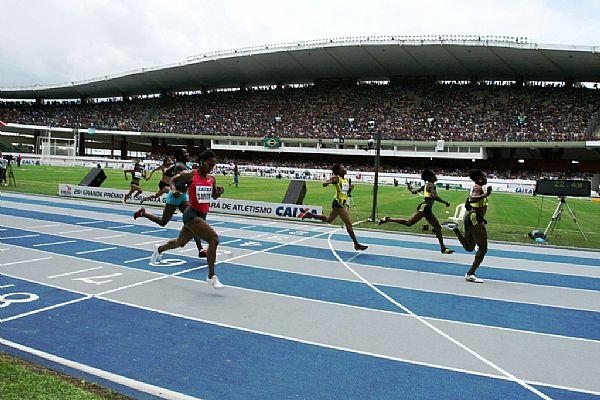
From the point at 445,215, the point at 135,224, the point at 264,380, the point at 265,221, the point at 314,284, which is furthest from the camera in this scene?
the point at 445,215

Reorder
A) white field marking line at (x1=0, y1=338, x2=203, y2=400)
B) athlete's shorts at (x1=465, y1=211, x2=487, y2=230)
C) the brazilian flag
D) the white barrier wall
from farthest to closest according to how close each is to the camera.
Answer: the brazilian flag < the white barrier wall < athlete's shorts at (x1=465, y1=211, x2=487, y2=230) < white field marking line at (x1=0, y1=338, x2=203, y2=400)

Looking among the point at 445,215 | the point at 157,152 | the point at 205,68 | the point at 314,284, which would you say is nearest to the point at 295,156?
→ the point at 205,68

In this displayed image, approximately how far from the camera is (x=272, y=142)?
61281 mm

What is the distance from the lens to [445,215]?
61.3ft

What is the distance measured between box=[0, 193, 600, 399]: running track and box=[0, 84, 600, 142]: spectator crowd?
45861 mm

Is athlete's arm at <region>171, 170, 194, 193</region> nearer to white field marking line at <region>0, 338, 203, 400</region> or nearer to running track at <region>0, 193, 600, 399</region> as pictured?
running track at <region>0, 193, 600, 399</region>

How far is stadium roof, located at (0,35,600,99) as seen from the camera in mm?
48466

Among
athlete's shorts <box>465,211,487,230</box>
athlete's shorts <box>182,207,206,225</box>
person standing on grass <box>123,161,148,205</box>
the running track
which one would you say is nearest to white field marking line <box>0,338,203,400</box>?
the running track

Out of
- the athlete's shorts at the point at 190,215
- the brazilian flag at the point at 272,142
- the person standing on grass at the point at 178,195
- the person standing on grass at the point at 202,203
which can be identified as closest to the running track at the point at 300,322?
the person standing on grass at the point at 202,203

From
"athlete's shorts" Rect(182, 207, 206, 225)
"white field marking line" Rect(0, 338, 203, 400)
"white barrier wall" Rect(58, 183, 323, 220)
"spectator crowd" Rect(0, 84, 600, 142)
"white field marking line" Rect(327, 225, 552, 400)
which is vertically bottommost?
"white field marking line" Rect(0, 338, 203, 400)

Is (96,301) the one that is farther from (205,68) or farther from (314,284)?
(205,68)

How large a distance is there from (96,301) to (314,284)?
10.9 feet

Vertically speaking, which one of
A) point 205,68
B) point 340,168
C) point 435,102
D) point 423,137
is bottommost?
point 340,168

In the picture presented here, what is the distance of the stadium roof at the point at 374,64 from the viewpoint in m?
48.5
